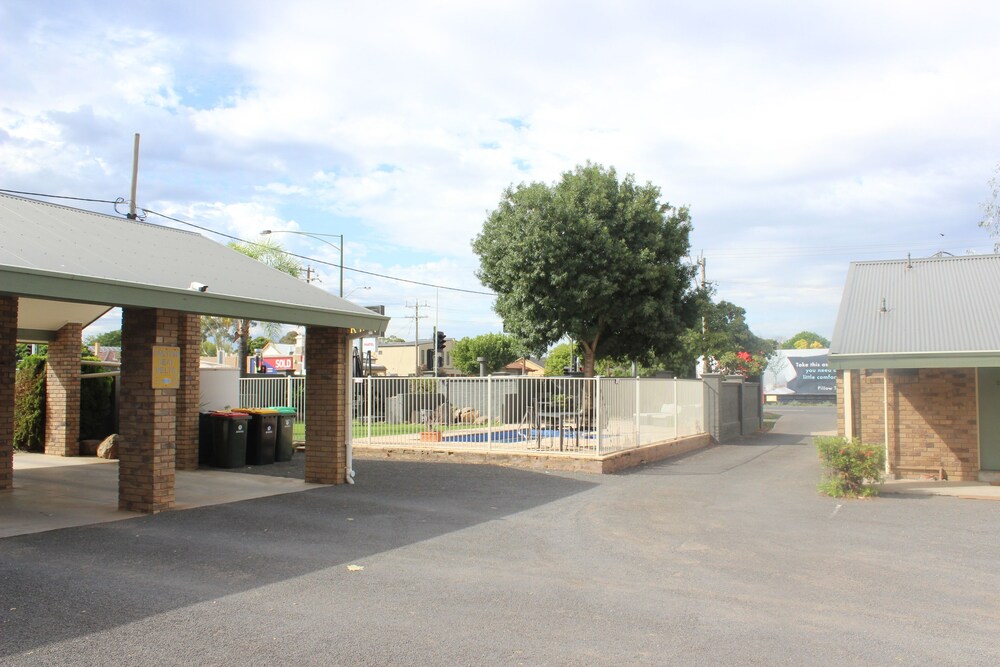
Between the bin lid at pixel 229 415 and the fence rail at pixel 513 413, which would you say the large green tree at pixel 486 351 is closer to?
the fence rail at pixel 513 413

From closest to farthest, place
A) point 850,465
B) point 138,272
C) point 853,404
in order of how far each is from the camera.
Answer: point 138,272 → point 850,465 → point 853,404

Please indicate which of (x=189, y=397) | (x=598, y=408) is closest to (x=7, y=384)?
(x=189, y=397)

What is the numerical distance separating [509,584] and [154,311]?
568 cm

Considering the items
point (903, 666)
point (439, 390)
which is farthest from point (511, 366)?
point (903, 666)

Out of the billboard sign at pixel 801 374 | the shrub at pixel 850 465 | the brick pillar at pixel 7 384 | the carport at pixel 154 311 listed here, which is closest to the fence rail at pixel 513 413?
the carport at pixel 154 311

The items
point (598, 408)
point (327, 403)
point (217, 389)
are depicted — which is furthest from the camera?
point (217, 389)

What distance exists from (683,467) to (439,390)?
18.0 ft

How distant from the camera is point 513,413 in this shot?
16.5 m

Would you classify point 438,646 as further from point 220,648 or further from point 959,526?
point 959,526

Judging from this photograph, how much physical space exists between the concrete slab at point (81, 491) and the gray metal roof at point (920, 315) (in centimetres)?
964

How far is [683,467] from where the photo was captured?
663 inches

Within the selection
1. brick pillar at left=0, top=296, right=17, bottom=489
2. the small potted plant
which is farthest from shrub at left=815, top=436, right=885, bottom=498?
brick pillar at left=0, top=296, right=17, bottom=489

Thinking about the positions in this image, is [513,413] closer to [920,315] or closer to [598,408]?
[598,408]

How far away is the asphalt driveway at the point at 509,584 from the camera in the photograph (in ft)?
17.5
